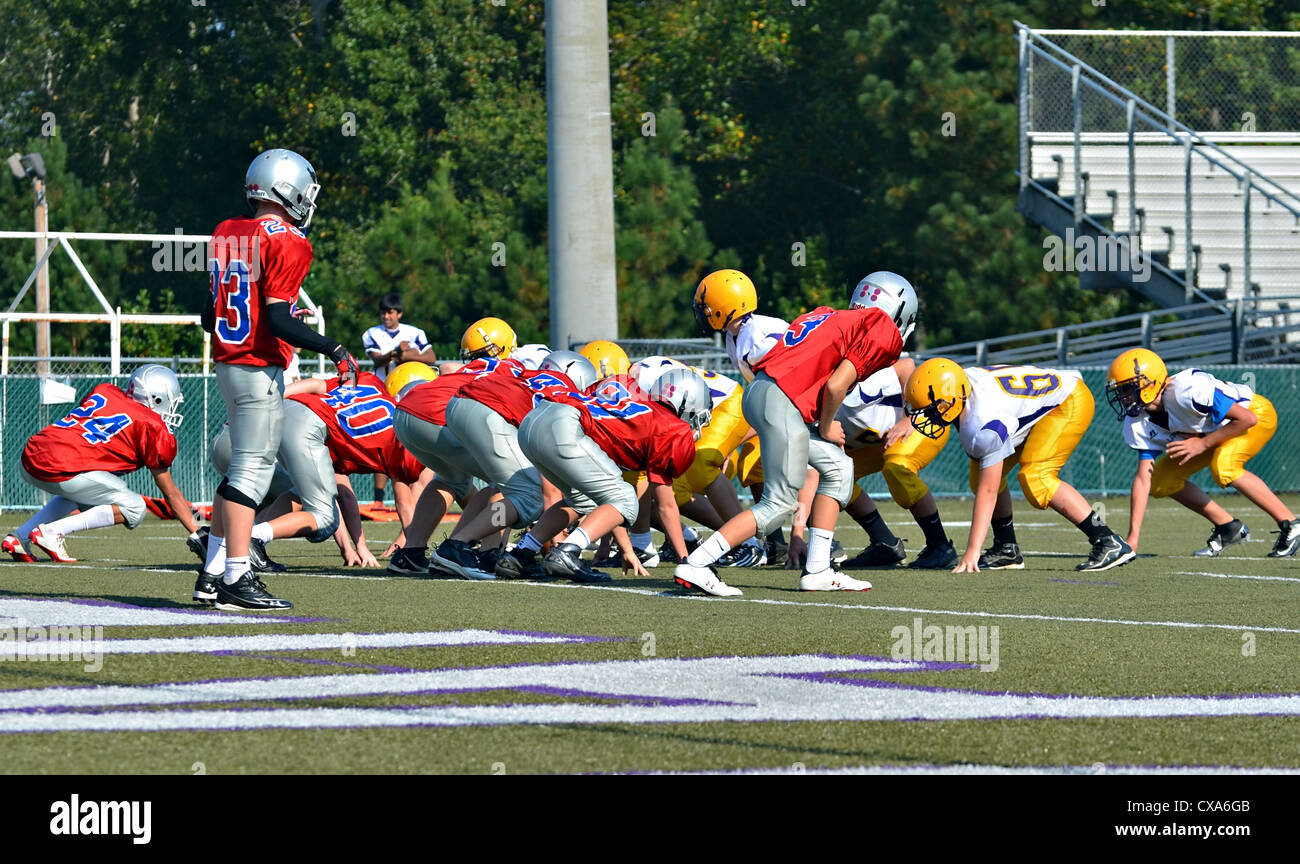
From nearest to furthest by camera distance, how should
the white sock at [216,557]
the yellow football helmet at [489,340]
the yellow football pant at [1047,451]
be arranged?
the white sock at [216,557], the yellow football pant at [1047,451], the yellow football helmet at [489,340]

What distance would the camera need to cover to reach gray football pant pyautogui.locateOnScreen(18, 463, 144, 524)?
12094 millimetres

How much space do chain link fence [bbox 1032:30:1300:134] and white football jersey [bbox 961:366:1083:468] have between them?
14371 mm

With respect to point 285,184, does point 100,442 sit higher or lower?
lower

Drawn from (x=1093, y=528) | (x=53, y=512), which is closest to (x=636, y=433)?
(x=1093, y=528)

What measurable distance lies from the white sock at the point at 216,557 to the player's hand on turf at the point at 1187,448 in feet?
21.2

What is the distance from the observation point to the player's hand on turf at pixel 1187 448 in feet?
40.9

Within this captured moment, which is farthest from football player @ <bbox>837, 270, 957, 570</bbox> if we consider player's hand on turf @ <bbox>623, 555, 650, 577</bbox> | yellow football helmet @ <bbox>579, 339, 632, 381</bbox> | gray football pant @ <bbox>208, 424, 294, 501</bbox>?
gray football pant @ <bbox>208, 424, 294, 501</bbox>

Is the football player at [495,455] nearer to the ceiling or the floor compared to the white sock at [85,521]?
nearer to the ceiling

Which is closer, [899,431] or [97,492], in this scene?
[899,431]

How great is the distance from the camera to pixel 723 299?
10.8 m

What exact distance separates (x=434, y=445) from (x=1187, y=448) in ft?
16.2

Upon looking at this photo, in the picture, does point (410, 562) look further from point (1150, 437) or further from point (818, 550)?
point (1150, 437)

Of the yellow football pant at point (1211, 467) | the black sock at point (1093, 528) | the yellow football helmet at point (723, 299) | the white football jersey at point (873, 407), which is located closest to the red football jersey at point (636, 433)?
the yellow football helmet at point (723, 299)

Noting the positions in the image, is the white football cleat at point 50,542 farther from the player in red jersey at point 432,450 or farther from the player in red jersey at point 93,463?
the player in red jersey at point 432,450
